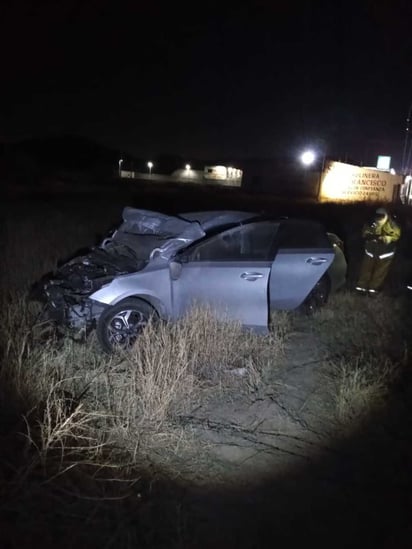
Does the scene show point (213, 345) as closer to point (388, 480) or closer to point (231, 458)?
point (231, 458)

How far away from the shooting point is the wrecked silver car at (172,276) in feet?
17.5

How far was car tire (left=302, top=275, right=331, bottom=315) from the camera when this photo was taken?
7.26 metres

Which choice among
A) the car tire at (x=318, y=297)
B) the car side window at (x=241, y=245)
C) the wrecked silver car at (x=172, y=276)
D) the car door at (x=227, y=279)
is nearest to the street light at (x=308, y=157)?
the car tire at (x=318, y=297)

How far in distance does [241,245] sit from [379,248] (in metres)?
3.65

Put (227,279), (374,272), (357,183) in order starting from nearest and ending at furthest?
(227,279), (374,272), (357,183)

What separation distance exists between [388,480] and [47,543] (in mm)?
2337

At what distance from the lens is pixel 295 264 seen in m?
6.57

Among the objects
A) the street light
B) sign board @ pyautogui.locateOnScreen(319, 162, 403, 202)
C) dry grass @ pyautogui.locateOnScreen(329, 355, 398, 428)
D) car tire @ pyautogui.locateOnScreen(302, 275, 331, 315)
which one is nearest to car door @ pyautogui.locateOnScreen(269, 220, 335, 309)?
car tire @ pyautogui.locateOnScreen(302, 275, 331, 315)

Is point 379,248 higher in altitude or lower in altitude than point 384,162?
lower

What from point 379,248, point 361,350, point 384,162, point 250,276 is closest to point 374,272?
point 379,248

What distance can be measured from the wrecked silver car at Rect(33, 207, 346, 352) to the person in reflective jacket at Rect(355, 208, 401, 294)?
2552mm

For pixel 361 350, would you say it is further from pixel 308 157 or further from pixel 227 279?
pixel 308 157

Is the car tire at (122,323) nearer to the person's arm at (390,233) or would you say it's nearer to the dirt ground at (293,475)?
the dirt ground at (293,475)

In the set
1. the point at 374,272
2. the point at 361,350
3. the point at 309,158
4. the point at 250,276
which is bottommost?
the point at 361,350
